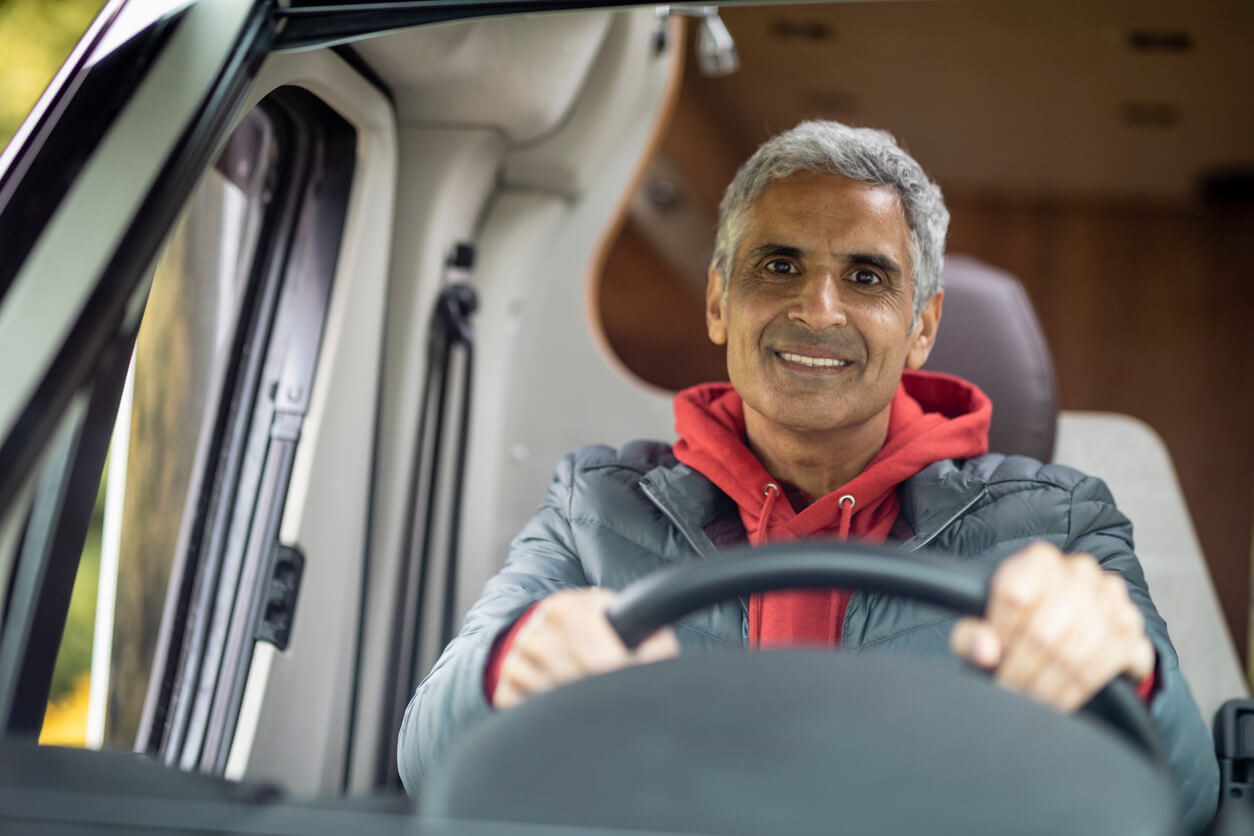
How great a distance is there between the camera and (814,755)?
65cm

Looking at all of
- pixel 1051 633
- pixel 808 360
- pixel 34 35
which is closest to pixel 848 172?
pixel 808 360

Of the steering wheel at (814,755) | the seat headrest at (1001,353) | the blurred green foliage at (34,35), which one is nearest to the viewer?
the steering wheel at (814,755)

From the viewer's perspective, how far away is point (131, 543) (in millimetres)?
1316

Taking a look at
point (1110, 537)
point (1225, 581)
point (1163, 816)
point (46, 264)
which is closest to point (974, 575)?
point (1163, 816)

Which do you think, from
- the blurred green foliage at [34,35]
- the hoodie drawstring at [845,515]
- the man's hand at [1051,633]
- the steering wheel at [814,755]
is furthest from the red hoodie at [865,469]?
the blurred green foliage at [34,35]

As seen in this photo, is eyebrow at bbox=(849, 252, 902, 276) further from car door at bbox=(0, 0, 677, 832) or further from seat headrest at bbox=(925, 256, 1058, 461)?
car door at bbox=(0, 0, 677, 832)

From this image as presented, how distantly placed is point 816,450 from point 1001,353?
14.4 inches

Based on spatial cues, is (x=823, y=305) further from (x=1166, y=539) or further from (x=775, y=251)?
(x=1166, y=539)

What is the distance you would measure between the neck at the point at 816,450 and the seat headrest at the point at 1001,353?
0.46 ft

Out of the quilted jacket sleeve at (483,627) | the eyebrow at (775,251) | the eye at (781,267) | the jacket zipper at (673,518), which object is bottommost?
the quilted jacket sleeve at (483,627)

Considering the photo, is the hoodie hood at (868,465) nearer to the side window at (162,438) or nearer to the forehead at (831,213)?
the forehead at (831,213)

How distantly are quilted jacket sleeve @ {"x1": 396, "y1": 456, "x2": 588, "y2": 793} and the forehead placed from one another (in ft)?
1.09

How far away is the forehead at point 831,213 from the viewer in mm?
1208

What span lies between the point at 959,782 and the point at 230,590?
3.11 feet
